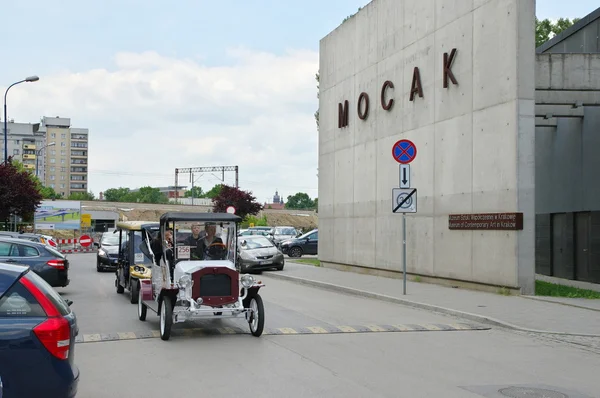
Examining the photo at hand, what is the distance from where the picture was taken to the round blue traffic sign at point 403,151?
57.6 feet

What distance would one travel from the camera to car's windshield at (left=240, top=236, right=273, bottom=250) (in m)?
28.4

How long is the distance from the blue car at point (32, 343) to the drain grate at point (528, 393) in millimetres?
4533

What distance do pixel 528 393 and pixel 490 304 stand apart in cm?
781

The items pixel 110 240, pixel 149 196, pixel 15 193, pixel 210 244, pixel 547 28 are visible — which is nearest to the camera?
pixel 210 244

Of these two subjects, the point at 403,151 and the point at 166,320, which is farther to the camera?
the point at 403,151

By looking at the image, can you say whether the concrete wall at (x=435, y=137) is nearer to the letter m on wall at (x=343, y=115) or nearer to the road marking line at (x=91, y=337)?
the letter m on wall at (x=343, y=115)

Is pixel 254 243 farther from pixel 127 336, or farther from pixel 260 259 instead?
pixel 127 336

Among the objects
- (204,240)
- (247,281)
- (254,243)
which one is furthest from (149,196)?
(247,281)

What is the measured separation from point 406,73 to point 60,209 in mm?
38354

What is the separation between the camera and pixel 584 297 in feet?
55.1

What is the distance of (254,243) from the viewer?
94.6 ft

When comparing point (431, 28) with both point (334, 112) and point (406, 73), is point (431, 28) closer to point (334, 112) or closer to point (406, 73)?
point (406, 73)

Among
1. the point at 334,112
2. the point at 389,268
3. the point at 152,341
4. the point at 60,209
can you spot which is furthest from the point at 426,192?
the point at 60,209

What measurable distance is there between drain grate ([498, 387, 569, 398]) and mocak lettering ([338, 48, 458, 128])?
12.8 meters
